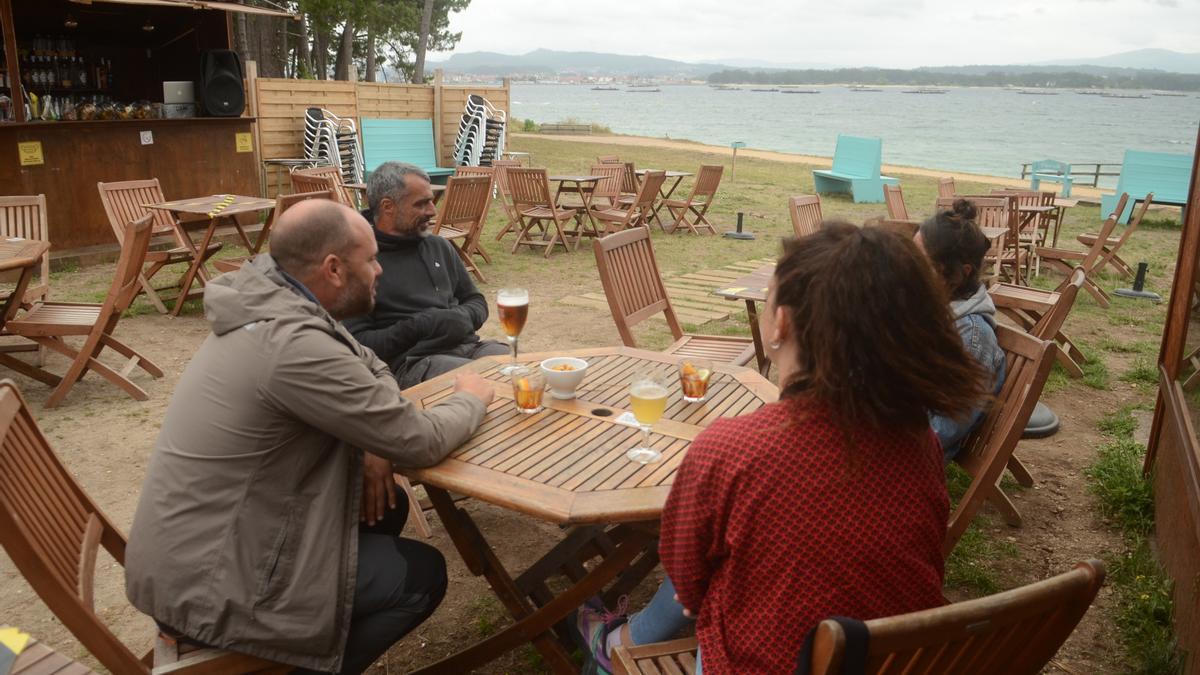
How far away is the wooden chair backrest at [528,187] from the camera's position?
8984 mm

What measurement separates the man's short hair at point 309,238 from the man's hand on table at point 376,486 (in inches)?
19.3

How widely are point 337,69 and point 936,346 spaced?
2719 centimetres

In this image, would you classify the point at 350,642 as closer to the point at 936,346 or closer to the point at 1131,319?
the point at 936,346

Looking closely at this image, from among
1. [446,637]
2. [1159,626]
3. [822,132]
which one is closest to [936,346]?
[446,637]

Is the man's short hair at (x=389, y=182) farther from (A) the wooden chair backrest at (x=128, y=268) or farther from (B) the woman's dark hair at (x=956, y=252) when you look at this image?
(B) the woman's dark hair at (x=956, y=252)

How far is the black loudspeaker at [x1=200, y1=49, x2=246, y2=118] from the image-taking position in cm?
934

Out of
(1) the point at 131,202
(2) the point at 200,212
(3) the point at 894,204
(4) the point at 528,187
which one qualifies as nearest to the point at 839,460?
(2) the point at 200,212

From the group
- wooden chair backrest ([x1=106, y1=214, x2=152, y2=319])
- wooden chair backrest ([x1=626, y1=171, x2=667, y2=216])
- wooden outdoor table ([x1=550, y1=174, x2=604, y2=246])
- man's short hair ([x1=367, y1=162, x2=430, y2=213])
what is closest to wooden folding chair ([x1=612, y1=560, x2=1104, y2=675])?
man's short hair ([x1=367, y1=162, x2=430, y2=213])

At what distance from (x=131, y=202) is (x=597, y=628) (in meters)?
6.24

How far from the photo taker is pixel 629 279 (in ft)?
13.4

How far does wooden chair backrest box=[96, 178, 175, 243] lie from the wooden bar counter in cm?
137

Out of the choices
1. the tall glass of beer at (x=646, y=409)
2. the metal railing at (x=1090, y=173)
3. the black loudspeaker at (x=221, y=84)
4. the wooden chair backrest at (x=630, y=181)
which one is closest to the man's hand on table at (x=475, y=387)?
the tall glass of beer at (x=646, y=409)

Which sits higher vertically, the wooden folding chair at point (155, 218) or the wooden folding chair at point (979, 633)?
the wooden folding chair at point (979, 633)

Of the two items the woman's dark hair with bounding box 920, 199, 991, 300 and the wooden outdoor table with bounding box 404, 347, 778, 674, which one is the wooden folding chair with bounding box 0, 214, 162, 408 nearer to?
the wooden outdoor table with bounding box 404, 347, 778, 674
